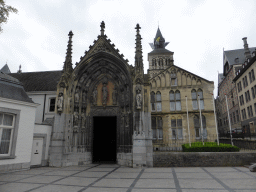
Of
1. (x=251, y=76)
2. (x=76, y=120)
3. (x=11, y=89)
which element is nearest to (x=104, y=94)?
(x=76, y=120)

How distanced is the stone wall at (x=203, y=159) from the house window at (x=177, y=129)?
11.3 m

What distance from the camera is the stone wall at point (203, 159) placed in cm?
1107

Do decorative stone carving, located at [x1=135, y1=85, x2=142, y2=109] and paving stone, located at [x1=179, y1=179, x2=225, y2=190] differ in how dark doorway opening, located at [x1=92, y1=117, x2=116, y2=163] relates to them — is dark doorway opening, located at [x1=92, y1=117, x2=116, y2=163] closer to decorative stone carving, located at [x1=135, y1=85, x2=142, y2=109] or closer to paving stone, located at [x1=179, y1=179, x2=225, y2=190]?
decorative stone carving, located at [x1=135, y1=85, x2=142, y2=109]

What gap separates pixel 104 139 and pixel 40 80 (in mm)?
11082

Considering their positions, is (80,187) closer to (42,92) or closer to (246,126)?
(42,92)

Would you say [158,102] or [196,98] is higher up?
[196,98]

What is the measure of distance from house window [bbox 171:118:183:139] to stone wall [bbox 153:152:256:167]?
11348 millimetres

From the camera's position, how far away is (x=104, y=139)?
56.1 feet

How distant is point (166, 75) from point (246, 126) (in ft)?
67.2

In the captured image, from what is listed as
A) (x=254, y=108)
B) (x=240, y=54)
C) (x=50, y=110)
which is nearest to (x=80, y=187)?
(x=50, y=110)

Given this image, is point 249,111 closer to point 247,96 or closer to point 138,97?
point 247,96

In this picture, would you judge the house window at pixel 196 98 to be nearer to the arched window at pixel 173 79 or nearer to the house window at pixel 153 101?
the arched window at pixel 173 79

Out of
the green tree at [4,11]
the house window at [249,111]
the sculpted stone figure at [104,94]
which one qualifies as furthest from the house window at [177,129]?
the green tree at [4,11]

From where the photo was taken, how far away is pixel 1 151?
10.3 metres
